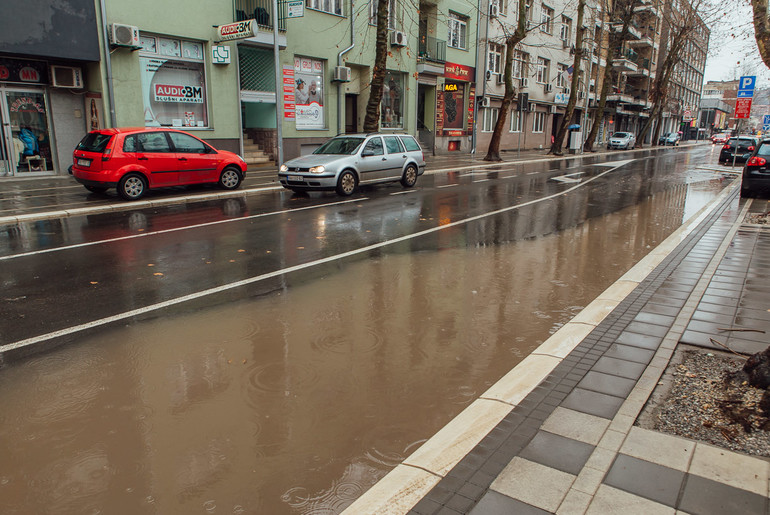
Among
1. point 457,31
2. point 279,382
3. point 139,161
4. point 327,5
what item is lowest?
point 279,382

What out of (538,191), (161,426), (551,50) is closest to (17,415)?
(161,426)

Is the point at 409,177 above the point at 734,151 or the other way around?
the other way around

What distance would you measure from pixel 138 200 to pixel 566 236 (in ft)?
31.9

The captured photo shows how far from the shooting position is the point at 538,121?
4441 cm

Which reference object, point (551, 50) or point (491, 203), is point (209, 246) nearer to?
point (491, 203)

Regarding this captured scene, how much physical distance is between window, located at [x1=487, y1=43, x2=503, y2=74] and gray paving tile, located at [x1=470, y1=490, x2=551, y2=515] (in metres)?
36.4

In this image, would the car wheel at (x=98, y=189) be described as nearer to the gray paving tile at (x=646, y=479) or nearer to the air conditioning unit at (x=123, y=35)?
the air conditioning unit at (x=123, y=35)

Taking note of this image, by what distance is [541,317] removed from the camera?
18.2 feet

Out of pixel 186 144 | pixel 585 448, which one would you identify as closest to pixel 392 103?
pixel 186 144

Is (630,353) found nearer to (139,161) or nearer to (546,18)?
(139,161)

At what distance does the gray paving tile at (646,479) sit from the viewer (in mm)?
2686

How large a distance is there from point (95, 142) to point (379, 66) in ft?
33.6

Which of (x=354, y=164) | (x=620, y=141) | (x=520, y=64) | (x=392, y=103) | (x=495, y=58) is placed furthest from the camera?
(x=620, y=141)

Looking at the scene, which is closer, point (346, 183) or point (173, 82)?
point (346, 183)
